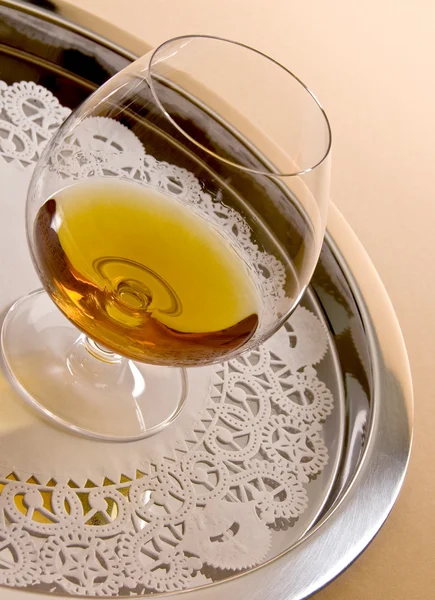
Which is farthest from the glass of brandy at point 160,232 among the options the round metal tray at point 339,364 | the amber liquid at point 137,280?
the round metal tray at point 339,364

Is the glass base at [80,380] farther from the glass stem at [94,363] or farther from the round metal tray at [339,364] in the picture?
the round metal tray at [339,364]

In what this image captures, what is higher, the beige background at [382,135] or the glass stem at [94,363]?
the beige background at [382,135]

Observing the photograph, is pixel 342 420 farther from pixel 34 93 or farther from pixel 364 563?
pixel 34 93

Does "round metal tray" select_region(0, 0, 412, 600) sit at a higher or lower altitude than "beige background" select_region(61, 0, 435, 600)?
lower

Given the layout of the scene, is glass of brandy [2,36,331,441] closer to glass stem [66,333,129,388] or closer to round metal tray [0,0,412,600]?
glass stem [66,333,129,388]

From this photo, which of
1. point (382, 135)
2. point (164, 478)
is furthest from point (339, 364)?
point (382, 135)

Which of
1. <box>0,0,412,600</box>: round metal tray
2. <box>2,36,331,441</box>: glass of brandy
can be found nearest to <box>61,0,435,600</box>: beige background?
<box>0,0,412,600</box>: round metal tray
